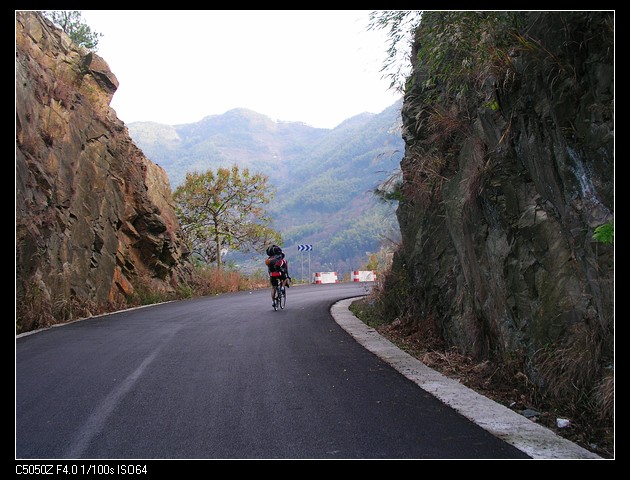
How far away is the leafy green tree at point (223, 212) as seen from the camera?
1535 inches

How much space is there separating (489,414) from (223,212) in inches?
1370

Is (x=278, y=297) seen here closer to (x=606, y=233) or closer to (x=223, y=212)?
(x=606, y=233)

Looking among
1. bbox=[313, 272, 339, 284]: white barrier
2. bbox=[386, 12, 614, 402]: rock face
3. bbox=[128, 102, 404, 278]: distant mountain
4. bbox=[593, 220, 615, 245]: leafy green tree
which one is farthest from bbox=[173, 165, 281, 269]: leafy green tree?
bbox=[593, 220, 615, 245]: leafy green tree

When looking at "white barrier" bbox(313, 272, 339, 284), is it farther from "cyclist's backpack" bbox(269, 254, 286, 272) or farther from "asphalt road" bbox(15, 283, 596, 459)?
"asphalt road" bbox(15, 283, 596, 459)

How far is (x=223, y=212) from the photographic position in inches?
1558

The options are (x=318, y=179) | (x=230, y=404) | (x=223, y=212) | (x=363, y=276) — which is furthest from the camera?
(x=318, y=179)

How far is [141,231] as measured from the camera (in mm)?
24266

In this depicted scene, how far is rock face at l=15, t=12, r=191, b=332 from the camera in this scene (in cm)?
1528

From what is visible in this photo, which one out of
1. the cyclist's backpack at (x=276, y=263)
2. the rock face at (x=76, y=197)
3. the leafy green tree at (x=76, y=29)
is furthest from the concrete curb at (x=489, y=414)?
the leafy green tree at (x=76, y=29)

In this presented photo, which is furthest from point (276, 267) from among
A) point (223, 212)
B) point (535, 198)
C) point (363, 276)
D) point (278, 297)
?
point (363, 276)

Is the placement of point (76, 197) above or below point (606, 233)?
above

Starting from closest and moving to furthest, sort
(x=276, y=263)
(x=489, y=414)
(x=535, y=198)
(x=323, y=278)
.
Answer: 1. (x=489, y=414)
2. (x=535, y=198)
3. (x=276, y=263)
4. (x=323, y=278)
